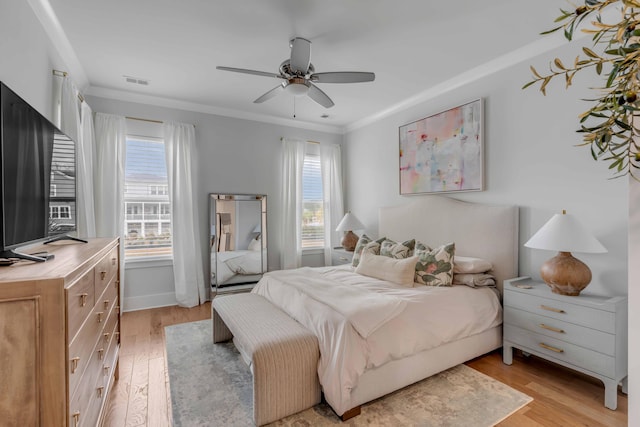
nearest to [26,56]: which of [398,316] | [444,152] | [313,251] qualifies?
[398,316]

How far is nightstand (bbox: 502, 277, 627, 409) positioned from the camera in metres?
2.08

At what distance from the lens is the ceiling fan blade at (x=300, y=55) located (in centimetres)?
241

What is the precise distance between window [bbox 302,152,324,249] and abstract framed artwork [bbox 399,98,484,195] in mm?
1566

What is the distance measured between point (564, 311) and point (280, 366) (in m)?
2.06

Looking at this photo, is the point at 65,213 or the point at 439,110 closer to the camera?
the point at 65,213

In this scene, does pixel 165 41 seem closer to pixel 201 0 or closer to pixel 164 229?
pixel 201 0

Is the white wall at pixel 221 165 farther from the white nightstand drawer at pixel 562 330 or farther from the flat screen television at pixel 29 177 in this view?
the white nightstand drawer at pixel 562 330

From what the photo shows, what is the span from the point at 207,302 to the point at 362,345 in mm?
3047

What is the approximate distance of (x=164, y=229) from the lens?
4.28 meters

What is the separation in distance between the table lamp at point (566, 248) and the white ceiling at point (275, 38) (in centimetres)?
149

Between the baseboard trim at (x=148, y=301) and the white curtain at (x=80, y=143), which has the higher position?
the white curtain at (x=80, y=143)

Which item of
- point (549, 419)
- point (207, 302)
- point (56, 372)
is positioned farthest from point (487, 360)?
point (207, 302)

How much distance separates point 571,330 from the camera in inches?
89.2

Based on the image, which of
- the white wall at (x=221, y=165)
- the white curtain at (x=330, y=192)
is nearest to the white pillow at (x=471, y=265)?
the white curtain at (x=330, y=192)
